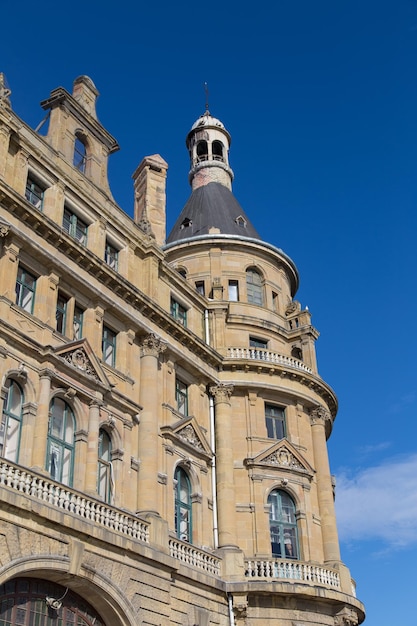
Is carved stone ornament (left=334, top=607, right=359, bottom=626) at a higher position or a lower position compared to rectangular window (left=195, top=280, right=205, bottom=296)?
lower

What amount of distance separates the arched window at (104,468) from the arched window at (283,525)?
8343mm

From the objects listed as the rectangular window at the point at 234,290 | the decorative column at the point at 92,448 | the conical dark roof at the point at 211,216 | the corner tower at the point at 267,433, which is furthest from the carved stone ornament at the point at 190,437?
the conical dark roof at the point at 211,216

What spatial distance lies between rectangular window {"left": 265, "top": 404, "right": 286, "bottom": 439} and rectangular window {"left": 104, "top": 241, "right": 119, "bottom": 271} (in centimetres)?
943

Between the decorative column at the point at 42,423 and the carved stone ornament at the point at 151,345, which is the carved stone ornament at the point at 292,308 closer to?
the carved stone ornament at the point at 151,345

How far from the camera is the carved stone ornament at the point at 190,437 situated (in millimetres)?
29531

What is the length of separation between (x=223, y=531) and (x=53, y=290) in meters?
11.5

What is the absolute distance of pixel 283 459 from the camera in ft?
106

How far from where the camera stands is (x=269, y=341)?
36.5 m

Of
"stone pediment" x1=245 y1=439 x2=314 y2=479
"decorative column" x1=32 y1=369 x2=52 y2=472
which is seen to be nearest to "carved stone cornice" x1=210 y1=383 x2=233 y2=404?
"stone pediment" x1=245 y1=439 x2=314 y2=479

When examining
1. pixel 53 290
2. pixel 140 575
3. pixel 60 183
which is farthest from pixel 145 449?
pixel 60 183

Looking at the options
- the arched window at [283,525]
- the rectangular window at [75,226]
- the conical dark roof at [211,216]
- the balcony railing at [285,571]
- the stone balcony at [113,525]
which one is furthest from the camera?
the conical dark roof at [211,216]

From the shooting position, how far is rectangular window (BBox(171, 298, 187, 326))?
108 feet

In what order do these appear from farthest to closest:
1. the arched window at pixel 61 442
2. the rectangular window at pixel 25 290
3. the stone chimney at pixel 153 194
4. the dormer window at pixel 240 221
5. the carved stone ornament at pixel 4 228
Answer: the dormer window at pixel 240 221, the stone chimney at pixel 153 194, the rectangular window at pixel 25 290, the carved stone ornament at pixel 4 228, the arched window at pixel 61 442

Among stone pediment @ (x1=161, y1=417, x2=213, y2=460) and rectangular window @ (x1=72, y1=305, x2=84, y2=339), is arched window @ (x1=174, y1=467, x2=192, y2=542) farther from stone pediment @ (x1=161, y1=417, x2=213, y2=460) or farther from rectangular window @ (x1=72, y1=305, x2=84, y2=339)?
rectangular window @ (x1=72, y1=305, x2=84, y2=339)
